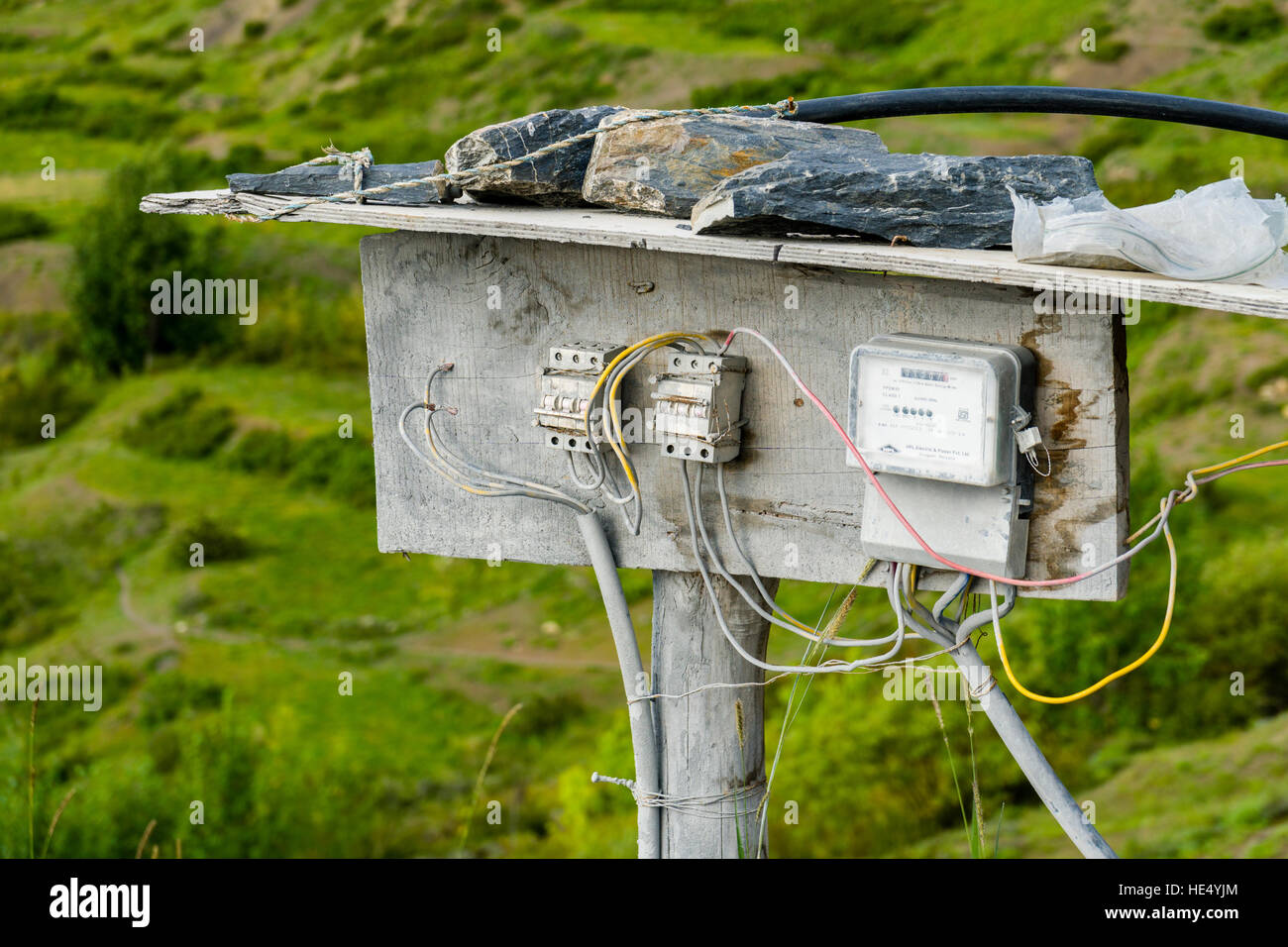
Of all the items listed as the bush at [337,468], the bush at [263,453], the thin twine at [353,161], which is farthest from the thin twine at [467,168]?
the bush at [263,453]

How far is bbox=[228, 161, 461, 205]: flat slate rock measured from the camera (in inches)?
102

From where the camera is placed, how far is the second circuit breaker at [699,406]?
7.80 feet

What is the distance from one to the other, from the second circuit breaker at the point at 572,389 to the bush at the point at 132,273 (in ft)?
47.2

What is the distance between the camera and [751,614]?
2.73 metres

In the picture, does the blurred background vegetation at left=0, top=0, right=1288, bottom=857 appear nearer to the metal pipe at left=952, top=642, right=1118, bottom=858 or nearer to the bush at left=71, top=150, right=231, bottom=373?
the bush at left=71, top=150, right=231, bottom=373

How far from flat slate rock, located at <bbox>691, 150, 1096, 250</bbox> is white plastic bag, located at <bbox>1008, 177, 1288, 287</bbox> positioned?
0.13 m

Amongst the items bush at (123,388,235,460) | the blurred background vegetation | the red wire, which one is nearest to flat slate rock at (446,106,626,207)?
the red wire

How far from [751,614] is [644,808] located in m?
0.48

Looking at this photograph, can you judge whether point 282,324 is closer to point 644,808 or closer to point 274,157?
point 274,157

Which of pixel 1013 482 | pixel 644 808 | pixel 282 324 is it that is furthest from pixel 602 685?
pixel 1013 482

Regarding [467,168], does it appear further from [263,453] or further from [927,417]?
[263,453]

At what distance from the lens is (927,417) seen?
2162mm

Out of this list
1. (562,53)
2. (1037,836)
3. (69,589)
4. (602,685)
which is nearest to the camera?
(1037,836)

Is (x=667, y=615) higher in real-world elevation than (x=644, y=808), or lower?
higher
